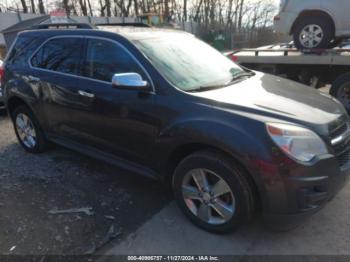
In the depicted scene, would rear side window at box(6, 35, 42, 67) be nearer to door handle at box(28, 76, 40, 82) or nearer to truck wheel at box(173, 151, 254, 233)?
door handle at box(28, 76, 40, 82)

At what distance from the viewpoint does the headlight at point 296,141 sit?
2.41 m

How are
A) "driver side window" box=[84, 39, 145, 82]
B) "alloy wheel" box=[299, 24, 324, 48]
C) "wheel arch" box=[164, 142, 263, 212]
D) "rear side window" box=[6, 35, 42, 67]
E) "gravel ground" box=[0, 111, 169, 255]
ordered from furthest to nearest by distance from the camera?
"alloy wheel" box=[299, 24, 324, 48], "rear side window" box=[6, 35, 42, 67], "driver side window" box=[84, 39, 145, 82], "gravel ground" box=[0, 111, 169, 255], "wheel arch" box=[164, 142, 263, 212]

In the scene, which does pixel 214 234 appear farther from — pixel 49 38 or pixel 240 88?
pixel 49 38

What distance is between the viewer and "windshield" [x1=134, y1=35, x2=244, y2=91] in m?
3.09

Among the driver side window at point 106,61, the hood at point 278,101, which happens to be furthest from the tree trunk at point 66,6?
the hood at point 278,101

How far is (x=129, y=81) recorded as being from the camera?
2.93m

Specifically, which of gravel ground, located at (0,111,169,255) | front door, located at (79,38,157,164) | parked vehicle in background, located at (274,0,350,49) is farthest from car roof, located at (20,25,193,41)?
parked vehicle in background, located at (274,0,350,49)

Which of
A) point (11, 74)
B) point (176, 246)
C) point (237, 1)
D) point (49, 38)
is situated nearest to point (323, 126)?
point (176, 246)

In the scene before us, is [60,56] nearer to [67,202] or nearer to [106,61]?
[106,61]

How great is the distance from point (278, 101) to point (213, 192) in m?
0.98

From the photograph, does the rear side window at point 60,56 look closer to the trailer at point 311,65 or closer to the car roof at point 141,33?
the car roof at point 141,33

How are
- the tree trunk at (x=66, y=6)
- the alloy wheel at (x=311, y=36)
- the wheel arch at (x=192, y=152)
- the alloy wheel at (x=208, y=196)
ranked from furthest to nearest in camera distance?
the tree trunk at (x=66, y=6), the alloy wheel at (x=311, y=36), the alloy wheel at (x=208, y=196), the wheel arch at (x=192, y=152)

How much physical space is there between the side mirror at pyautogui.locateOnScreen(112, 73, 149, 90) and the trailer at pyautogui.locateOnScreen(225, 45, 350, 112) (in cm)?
449

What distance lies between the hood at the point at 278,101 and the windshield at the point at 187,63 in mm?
207
